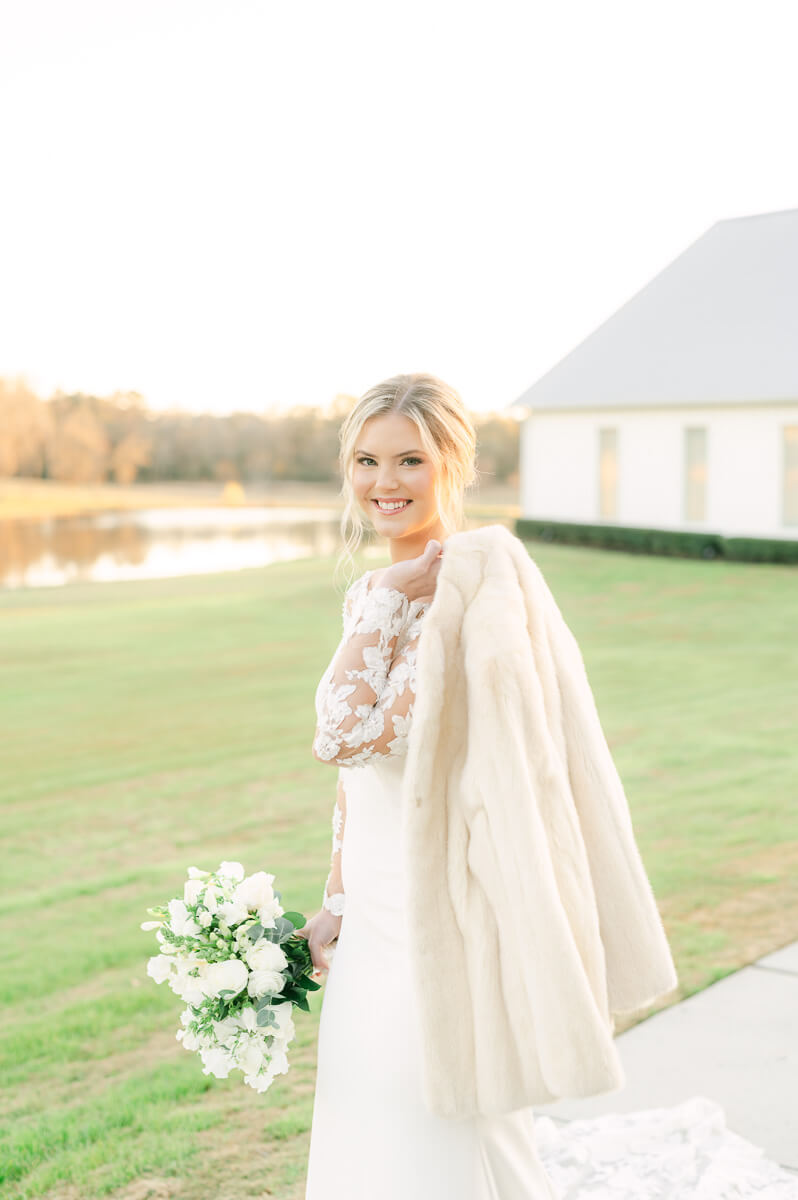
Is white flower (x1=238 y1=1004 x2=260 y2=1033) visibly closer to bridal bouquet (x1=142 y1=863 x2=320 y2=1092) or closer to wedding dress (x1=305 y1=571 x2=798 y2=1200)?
bridal bouquet (x1=142 y1=863 x2=320 y2=1092)

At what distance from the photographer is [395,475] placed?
236 cm

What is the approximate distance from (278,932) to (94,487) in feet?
253

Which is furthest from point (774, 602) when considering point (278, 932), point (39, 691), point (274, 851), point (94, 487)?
point (94, 487)

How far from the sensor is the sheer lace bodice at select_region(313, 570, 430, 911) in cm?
210

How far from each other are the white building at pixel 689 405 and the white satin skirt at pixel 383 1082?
27.2 m

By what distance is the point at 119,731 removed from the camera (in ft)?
37.7

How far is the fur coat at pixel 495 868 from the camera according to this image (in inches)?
77.6

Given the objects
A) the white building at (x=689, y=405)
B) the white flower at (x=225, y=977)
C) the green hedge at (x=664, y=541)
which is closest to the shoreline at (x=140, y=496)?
the white building at (x=689, y=405)

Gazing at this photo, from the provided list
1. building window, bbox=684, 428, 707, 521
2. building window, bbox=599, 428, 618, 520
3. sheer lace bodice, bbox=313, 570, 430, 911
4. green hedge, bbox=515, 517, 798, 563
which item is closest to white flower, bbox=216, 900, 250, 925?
sheer lace bodice, bbox=313, 570, 430, 911

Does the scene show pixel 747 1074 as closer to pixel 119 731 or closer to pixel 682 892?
pixel 682 892

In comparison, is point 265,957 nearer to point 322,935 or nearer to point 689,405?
point 322,935

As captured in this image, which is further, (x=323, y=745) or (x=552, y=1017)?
(x=323, y=745)

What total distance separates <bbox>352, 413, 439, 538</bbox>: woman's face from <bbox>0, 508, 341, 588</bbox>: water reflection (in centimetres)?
3055

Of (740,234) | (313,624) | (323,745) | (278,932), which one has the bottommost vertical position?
(313,624)
